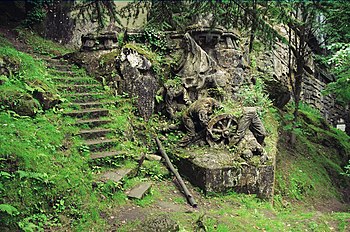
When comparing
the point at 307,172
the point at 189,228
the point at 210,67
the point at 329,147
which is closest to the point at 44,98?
the point at 189,228

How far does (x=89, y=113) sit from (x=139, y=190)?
102 inches

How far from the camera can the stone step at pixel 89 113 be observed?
7.52 meters

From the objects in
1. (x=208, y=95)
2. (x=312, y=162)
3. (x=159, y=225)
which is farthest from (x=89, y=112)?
(x=312, y=162)

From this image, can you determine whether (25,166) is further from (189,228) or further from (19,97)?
(189,228)

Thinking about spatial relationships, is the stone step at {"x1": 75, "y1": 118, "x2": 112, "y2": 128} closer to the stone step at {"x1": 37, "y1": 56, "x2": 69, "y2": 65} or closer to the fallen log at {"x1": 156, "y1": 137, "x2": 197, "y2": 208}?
the fallen log at {"x1": 156, "y1": 137, "x2": 197, "y2": 208}

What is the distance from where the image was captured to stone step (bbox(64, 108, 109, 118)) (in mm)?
7517

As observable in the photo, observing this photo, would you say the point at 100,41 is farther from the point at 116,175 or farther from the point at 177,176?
the point at 116,175

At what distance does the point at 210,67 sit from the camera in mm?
10023

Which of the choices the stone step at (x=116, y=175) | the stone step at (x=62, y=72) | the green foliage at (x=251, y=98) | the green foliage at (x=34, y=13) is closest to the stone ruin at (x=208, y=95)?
the green foliage at (x=251, y=98)

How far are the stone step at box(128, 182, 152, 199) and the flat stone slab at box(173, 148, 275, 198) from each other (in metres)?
1.40

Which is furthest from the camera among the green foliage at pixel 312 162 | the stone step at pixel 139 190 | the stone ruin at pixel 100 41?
the green foliage at pixel 312 162

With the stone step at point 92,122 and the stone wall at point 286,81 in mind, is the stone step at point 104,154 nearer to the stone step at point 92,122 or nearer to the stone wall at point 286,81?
the stone step at point 92,122

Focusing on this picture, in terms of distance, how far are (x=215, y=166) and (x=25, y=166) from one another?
417cm

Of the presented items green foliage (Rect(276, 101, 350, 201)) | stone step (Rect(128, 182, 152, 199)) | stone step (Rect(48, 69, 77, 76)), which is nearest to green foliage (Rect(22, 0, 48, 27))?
stone step (Rect(48, 69, 77, 76))
